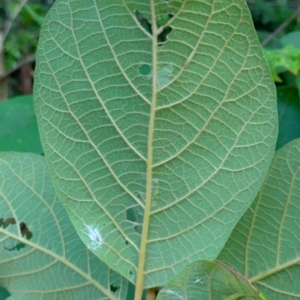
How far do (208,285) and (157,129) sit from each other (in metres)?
0.15

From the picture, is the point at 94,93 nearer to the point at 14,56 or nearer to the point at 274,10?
the point at 14,56

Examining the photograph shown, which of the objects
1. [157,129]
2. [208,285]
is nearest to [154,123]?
[157,129]

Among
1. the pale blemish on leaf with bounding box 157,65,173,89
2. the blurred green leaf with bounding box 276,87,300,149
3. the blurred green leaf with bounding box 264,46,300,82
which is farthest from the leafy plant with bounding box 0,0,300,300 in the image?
the blurred green leaf with bounding box 264,46,300,82

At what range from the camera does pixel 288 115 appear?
2.17 feet

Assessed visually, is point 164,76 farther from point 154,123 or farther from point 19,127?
point 19,127

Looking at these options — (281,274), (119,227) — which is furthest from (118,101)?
(281,274)

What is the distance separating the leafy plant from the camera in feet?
1.26

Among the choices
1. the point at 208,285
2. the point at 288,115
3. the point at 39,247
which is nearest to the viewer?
the point at 208,285

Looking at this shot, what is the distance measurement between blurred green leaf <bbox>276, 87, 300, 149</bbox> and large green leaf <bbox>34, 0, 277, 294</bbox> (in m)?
0.24

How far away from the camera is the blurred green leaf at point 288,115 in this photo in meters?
0.63

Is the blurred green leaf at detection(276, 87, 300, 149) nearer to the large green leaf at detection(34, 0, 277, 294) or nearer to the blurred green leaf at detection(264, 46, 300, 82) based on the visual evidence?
the blurred green leaf at detection(264, 46, 300, 82)

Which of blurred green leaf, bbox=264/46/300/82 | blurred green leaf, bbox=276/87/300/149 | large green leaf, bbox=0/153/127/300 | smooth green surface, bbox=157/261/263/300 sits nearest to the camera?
smooth green surface, bbox=157/261/263/300

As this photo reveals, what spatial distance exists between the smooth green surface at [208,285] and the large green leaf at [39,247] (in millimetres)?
85

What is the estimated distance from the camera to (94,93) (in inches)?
16.1
